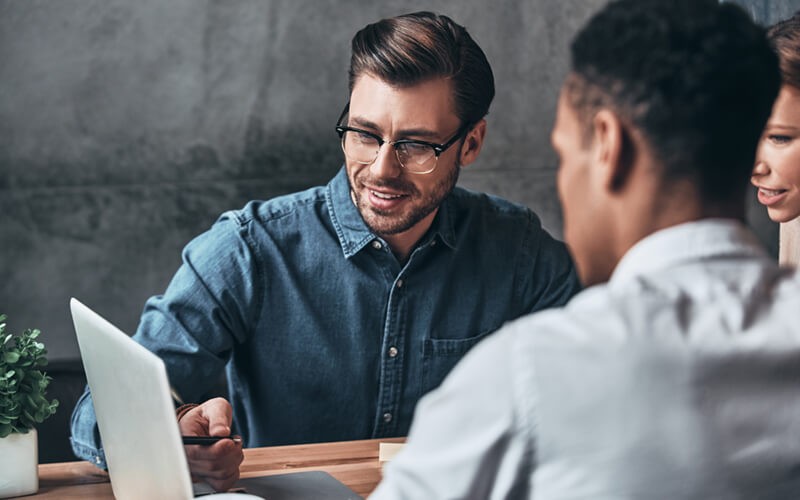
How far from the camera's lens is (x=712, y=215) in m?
0.92

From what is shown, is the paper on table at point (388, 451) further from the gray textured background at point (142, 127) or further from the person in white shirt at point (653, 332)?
the gray textured background at point (142, 127)

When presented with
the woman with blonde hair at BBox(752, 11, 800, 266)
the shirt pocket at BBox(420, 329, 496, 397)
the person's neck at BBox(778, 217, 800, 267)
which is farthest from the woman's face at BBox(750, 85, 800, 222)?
the shirt pocket at BBox(420, 329, 496, 397)

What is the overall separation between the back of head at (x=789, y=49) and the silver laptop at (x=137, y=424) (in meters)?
1.18

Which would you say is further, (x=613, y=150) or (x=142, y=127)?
(x=142, y=127)

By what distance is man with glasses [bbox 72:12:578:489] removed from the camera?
1.92m

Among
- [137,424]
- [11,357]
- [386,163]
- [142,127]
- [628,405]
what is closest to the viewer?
[628,405]

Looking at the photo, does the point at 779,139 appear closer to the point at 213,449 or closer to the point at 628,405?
the point at 213,449

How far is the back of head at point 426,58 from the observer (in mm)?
1948

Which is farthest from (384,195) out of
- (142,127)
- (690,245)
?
(142,127)

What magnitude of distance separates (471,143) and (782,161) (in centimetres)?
62

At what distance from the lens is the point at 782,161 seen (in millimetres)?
2006

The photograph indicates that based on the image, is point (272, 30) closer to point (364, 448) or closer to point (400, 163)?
point (400, 163)

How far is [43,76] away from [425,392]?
69.9 inches

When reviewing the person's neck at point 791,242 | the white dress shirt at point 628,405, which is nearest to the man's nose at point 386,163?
the person's neck at point 791,242
